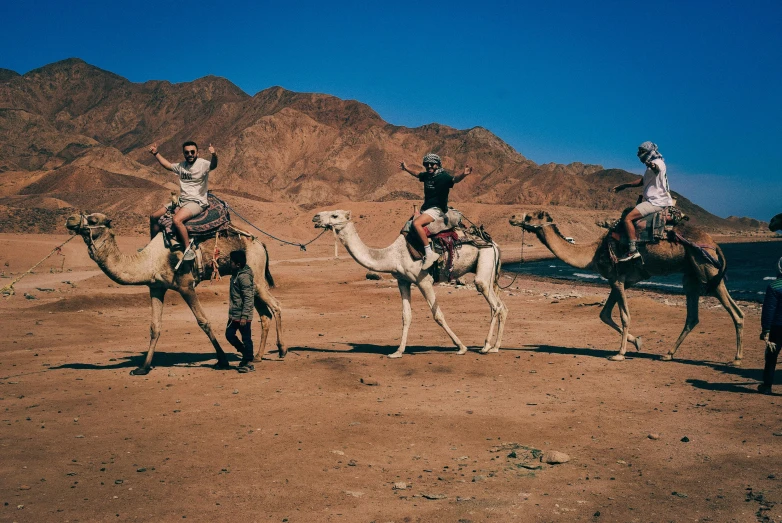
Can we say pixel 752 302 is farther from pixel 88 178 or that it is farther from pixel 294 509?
pixel 88 178

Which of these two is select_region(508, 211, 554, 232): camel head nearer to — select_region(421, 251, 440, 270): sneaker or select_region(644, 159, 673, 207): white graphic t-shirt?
select_region(421, 251, 440, 270): sneaker

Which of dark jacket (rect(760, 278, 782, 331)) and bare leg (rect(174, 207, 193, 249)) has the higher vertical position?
bare leg (rect(174, 207, 193, 249))

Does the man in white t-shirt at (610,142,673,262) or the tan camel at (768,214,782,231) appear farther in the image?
the man in white t-shirt at (610,142,673,262)

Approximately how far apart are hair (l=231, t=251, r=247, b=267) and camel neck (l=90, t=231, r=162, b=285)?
→ 4.62 feet

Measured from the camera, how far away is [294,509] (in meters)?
6.04

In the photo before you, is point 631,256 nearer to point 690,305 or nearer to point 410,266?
point 690,305

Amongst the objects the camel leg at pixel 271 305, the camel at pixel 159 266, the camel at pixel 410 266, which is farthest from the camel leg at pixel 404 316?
the camel at pixel 159 266

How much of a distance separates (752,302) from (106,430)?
25.3m

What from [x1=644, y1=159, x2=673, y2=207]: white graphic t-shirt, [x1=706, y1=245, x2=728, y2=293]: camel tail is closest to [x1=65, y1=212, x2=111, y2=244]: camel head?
[x1=644, y1=159, x2=673, y2=207]: white graphic t-shirt

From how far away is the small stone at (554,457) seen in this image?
7188mm

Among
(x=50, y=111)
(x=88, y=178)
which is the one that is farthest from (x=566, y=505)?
(x=50, y=111)

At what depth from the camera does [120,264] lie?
11328 millimetres

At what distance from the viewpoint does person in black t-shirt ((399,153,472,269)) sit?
1262cm

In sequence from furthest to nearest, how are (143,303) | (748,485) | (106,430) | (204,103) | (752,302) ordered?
(204,103) < (752,302) < (143,303) < (106,430) < (748,485)
